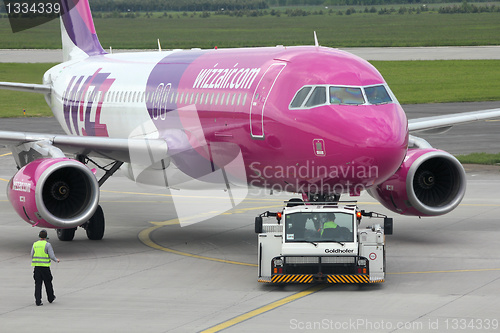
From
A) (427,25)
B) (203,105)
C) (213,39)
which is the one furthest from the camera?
(427,25)

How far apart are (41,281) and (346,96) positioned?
829 cm

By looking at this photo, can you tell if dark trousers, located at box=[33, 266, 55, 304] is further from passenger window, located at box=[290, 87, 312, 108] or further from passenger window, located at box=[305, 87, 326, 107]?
passenger window, located at box=[305, 87, 326, 107]

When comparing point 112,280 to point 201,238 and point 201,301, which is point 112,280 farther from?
point 201,238

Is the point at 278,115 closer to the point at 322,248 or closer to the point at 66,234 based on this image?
the point at 322,248

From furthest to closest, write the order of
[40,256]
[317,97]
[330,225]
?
1. [317,97]
2. [330,225]
3. [40,256]

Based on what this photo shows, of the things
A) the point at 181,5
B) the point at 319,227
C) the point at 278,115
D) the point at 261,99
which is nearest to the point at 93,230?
the point at 261,99

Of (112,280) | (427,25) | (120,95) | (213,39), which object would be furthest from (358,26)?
(112,280)

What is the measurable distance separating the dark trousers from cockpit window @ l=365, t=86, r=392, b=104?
8486mm

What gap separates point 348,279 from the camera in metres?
22.1

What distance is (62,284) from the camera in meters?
23.4

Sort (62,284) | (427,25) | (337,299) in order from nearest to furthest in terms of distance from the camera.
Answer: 1. (337,299)
2. (62,284)
3. (427,25)

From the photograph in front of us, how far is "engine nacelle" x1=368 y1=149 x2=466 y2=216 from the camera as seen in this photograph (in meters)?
28.4

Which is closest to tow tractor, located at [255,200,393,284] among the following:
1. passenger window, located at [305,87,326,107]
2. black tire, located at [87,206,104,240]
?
passenger window, located at [305,87,326,107]

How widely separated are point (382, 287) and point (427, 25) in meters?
127
